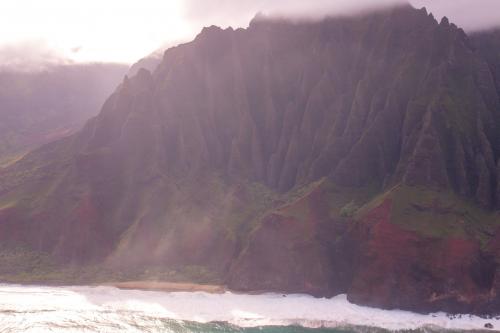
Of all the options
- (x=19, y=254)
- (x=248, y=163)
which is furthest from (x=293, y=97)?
(x=19, y=254)

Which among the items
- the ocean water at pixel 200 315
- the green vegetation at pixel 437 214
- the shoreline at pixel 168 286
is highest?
the green vegetation at pixel 437 214

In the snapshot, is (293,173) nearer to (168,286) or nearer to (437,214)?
(437,214)

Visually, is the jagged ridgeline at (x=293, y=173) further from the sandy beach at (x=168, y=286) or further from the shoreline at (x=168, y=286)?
the sandy beach at (x=168, y=286)

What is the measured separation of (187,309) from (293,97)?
57.2 metres

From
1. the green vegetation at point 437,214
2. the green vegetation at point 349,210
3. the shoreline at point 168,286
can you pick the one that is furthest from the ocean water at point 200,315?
the green vegetation at point 349,210

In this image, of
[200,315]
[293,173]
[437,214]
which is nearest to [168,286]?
[200,315]

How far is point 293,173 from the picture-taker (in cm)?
11675

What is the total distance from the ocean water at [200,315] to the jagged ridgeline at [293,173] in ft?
11.6

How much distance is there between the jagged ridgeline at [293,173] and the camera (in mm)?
88500

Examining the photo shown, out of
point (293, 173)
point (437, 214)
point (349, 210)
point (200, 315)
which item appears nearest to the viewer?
point (200, 315)

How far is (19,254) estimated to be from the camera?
10850cm

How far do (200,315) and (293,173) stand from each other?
135ft

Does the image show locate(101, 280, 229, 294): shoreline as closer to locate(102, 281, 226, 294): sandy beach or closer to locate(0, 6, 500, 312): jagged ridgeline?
locate(102, 281, 226, 294): sandy beach

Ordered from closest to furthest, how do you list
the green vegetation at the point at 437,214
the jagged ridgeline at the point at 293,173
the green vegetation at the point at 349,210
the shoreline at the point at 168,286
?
the green vegetation at the point at 437,214, the jagged ridgeline at the point at 293,173, the shoreline at the point at 168,286, the green vegetation at the point at 349,210
